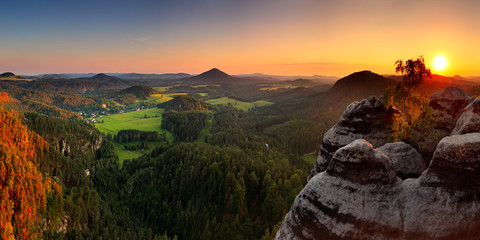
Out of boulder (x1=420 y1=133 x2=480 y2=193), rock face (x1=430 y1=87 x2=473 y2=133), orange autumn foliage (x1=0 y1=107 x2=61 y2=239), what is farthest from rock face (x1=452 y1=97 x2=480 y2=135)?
orange autumn foliage (x1=0 y1=107 x2=61 y2=239)

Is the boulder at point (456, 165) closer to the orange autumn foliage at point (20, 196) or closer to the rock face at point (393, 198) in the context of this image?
the rock face at point (393, 198)

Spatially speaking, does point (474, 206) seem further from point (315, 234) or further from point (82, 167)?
point (82, 167)

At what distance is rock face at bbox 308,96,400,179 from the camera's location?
31578 millimetres

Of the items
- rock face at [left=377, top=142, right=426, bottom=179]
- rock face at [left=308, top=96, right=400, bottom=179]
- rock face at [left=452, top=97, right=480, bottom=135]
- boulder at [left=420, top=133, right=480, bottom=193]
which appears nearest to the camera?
boulder at [left=420, top=133, right=480, bottom=193]

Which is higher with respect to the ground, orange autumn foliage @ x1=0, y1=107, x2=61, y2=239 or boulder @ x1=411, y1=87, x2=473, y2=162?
boulder @ x1=411, y1=87, x2=473, y2=162

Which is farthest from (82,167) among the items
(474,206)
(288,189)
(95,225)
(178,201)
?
(474,206)

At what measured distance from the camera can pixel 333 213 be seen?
18938 mm

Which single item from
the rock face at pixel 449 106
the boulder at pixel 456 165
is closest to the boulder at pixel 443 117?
the rock face at pixel 449 106

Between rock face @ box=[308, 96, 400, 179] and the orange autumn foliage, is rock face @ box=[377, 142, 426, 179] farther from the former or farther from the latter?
the orange autumn foliage

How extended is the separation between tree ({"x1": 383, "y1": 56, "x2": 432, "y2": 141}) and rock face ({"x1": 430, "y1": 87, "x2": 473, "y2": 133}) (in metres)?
2.08

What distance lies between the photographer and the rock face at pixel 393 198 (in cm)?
1587

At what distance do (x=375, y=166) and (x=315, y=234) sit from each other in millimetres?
7957

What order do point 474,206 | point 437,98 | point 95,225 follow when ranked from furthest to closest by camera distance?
point 95,225
point 437,98
point 474,206

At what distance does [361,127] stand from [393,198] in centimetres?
1714
